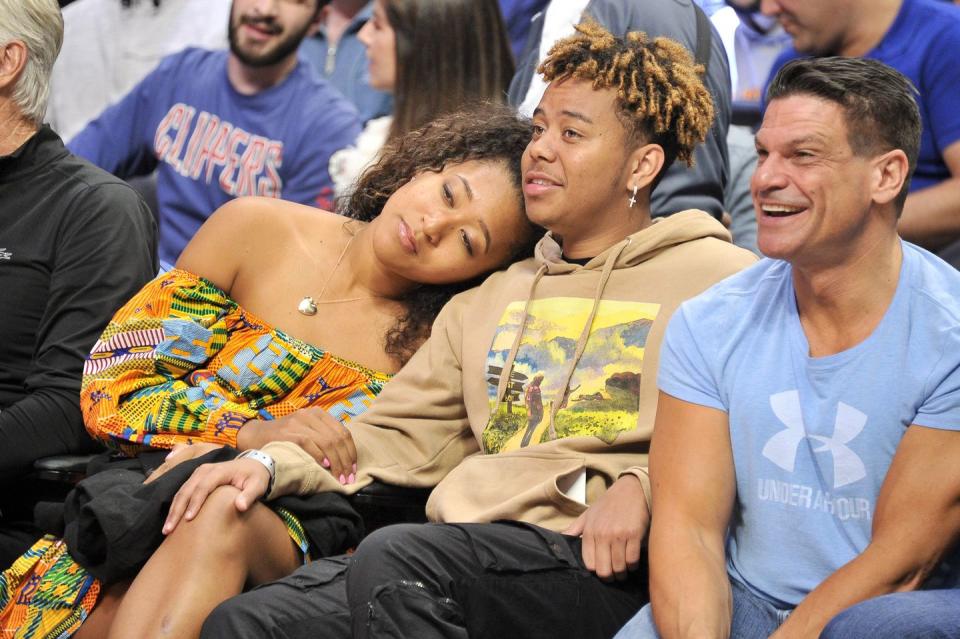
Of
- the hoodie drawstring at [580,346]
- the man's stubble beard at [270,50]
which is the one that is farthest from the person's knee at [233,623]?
the man's stubble beard at [270,50]

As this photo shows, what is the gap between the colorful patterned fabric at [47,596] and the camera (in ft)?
9.21

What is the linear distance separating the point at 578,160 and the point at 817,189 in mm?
744

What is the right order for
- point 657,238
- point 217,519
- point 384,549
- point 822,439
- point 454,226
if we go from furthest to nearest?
point 454,226 → point 657,238 → point 217,519 → point 384,549 → point 822,439

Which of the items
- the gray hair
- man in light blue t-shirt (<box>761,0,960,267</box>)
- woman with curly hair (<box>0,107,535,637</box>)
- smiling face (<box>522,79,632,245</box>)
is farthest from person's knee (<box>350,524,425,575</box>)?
the gray hair

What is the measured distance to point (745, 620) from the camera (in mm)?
2215

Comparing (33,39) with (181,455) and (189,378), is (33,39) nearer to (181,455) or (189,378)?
(189,378)

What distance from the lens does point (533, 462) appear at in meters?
2.63

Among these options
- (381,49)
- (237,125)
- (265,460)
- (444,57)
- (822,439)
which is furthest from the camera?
(237,125)

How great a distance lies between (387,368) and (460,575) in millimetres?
925

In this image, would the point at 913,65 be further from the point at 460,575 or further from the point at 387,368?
the point at 460,575

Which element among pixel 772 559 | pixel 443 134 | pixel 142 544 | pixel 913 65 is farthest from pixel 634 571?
pixel 913 65

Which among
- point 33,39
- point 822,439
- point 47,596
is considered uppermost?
point 33,39

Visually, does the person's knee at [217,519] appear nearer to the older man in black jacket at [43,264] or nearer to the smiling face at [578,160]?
the older man in black jacket at [43,264]

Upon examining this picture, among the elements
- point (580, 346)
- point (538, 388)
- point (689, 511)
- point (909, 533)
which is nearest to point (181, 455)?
point (538, 388)
